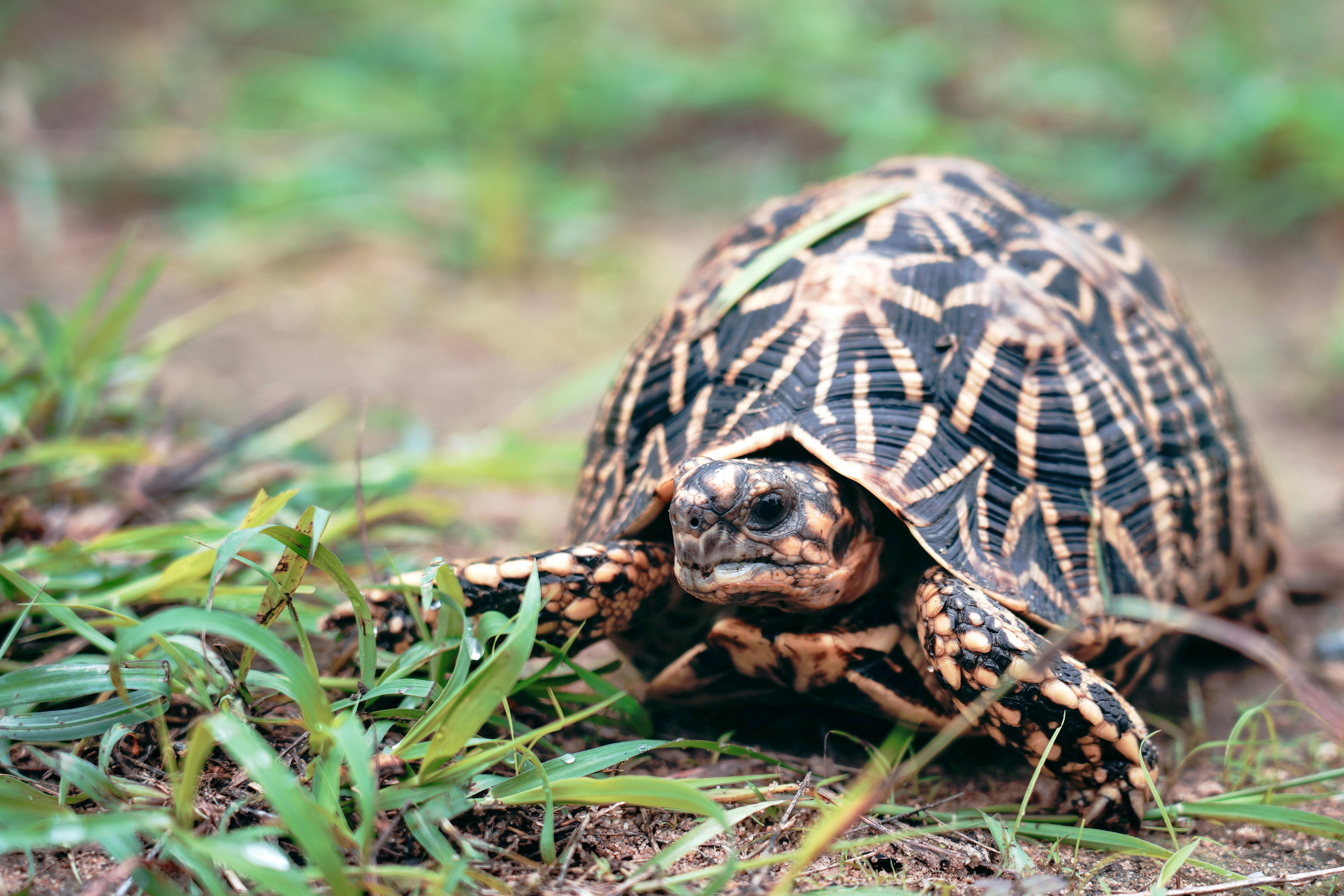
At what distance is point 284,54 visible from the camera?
787 cm

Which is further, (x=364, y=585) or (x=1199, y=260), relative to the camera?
(x=1199, y=260)

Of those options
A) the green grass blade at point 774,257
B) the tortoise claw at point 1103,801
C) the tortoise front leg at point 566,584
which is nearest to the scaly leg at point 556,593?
the tortoise front leg at point 566,584

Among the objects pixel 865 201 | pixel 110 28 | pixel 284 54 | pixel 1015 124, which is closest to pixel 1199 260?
pixel 1015 124

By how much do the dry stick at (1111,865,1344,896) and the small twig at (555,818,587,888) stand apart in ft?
2.66

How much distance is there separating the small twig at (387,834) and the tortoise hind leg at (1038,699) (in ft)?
2.92

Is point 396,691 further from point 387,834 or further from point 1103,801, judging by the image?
point 1103,801

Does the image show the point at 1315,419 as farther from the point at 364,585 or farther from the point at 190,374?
the point at 190,374

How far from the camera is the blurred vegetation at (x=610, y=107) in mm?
5465

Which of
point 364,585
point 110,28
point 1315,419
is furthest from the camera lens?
point 110,28

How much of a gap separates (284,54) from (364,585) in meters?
7.24

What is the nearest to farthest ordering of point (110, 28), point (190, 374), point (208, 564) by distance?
point (208, 564), point (190, 374), point (110, 28)

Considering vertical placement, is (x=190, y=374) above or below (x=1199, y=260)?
below

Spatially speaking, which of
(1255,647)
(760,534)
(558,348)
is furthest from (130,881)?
(558,348)

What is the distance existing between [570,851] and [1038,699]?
80 centimetres
